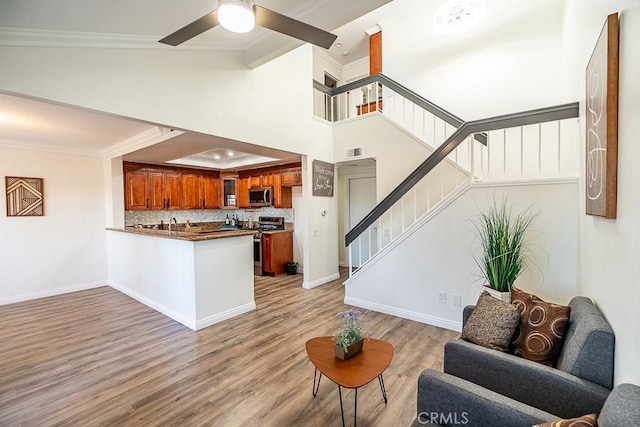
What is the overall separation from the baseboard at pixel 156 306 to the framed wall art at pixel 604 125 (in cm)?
383

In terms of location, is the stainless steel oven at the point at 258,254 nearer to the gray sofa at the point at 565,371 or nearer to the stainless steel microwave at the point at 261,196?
the stainless steel microwave at the point at 261,196

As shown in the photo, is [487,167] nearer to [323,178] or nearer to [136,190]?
[323,178]

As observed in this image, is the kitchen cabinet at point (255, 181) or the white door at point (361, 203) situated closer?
the white door at point (361, 203)

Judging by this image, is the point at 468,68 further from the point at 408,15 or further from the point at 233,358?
the point at 233,358

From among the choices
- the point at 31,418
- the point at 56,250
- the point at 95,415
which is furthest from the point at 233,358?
the point at 56,250

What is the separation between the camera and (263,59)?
346 centimetres

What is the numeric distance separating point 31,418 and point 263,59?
12.8 feet

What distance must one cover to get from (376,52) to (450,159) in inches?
121

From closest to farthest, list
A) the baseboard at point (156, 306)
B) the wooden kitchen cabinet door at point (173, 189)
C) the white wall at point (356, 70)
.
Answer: the baseboard at point (156, 306), the wooden kitchen cabinet door at point (173, 189), the white wall at point (356, 70)

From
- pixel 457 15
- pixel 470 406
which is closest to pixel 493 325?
pixel 470 406

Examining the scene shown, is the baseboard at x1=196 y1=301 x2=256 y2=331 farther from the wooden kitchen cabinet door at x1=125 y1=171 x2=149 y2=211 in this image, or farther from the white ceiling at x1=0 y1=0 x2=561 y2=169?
the wooden kitchen cabinet door at x1=125 y1=171 x2=149 y2=211

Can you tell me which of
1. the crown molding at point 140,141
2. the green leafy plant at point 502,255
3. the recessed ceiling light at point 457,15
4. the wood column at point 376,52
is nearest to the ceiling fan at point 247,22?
the crown molding at point 140,141

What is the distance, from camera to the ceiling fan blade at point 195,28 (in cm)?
181

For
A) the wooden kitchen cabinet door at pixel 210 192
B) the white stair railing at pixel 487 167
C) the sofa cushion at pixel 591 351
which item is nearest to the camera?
the sofa cushion at pixel 591 351
